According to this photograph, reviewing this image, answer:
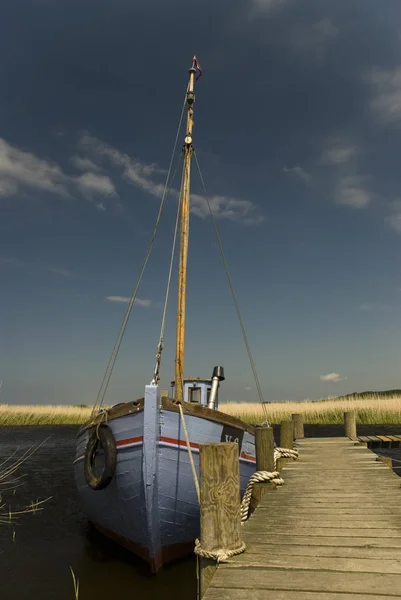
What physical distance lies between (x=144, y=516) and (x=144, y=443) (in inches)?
51.7

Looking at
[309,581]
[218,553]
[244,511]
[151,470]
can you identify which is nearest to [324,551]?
[309,581]

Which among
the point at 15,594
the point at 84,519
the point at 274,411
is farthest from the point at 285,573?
the point at 274,411

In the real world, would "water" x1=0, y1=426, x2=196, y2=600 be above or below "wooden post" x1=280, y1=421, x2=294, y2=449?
below

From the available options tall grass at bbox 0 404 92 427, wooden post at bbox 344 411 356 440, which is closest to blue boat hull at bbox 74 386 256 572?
wooden post at bbox 344 411 356 440

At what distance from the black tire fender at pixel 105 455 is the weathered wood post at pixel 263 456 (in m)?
2.67

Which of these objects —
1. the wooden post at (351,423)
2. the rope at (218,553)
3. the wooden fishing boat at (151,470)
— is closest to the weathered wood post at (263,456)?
the wooden fishing boat at (151,470)

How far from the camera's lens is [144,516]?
7.52m

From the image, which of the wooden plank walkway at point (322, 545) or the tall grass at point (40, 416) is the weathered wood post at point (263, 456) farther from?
the tall grass at point (40, 416)

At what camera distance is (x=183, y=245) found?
35.9 ft

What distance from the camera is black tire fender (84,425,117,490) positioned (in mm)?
7828

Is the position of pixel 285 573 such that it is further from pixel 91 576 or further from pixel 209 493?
pixel 91 576

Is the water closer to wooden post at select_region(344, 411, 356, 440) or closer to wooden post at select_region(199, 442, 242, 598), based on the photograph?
wooden post at select_region(199, 442, 242, 598)

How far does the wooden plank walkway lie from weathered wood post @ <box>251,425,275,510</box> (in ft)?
0.56

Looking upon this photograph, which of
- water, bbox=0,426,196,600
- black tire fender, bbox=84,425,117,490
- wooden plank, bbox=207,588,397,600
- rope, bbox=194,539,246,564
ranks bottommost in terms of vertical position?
water, bbox=0,426,196,600
